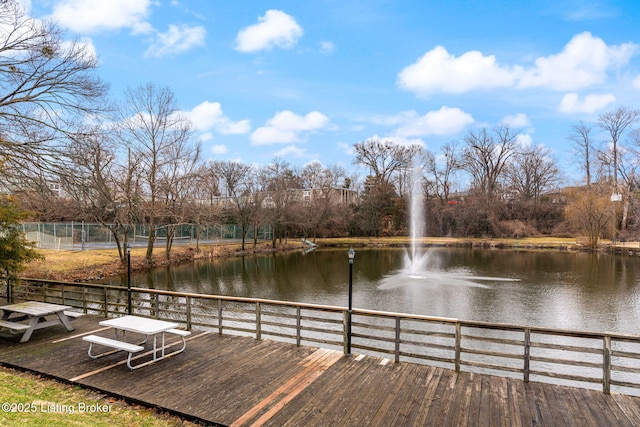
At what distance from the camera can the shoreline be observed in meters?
19.1

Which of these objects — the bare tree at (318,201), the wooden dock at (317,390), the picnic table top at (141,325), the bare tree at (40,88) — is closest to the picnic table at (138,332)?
the picnic table top at (141,325)

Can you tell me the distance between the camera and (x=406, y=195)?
2146 inches

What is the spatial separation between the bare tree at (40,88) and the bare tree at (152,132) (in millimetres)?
15371

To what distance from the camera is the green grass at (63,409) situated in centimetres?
405

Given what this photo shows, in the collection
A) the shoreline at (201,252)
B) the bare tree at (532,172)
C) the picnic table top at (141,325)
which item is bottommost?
the shoreline at (201,252)

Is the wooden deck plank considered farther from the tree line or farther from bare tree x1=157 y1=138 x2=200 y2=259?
bare tree x1=157 y1=138 x2=200 y2=259

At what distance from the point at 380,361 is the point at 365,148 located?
51463 millimetres

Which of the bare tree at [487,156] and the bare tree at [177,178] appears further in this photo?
the bare tree at [487,156]

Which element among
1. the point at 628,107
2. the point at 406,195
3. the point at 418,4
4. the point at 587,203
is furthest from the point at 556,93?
the point at 406,195

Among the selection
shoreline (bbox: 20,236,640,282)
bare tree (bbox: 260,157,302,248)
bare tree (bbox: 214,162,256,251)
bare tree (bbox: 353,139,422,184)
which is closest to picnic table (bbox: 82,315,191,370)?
shoreline (bbox: 20,236,640,282)

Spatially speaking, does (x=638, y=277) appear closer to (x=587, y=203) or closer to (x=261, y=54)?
(x=587, y=203)

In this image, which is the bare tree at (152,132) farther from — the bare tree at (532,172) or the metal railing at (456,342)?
the bare tree at (532,172)

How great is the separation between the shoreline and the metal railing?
6567mm

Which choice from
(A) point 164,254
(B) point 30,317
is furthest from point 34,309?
(A) point 164,254
